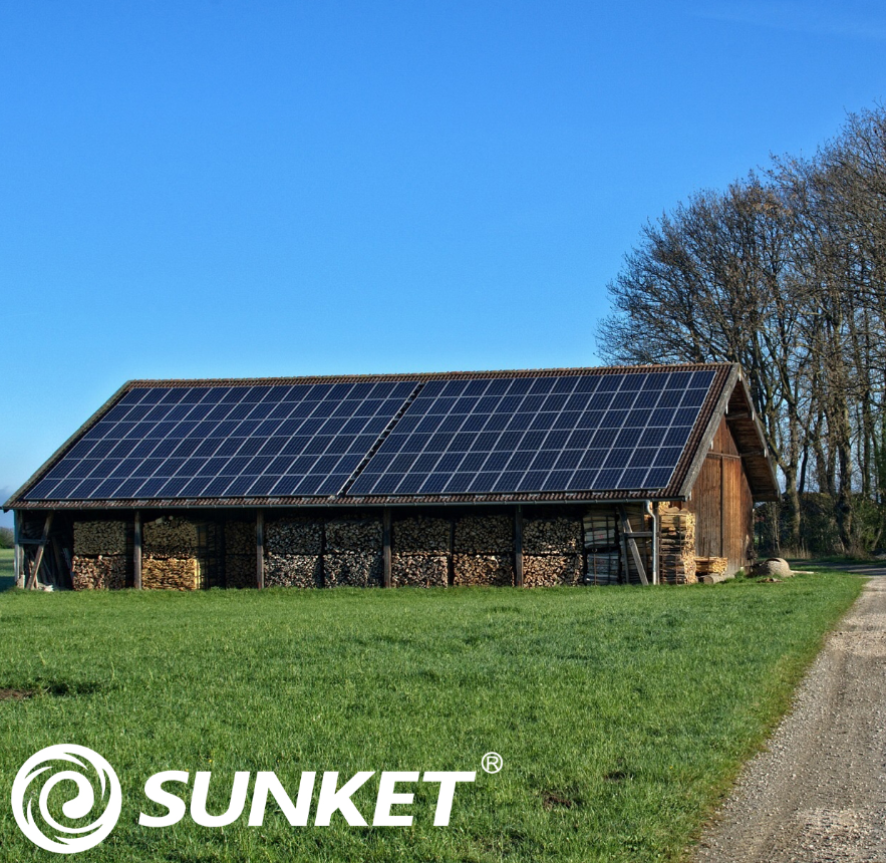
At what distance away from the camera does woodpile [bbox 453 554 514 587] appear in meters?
27.8

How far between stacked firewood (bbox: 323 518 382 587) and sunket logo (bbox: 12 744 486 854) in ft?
66.5

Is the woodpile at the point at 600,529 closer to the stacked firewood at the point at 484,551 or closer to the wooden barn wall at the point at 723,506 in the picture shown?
the stacked firewood at the point at 484,551

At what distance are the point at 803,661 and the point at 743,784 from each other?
5.82m

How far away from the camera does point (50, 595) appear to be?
2856 centimetres

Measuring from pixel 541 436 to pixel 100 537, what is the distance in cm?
1191

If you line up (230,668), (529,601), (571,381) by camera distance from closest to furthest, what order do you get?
1. (230,668)
2. (529,601)
3. (571,381)

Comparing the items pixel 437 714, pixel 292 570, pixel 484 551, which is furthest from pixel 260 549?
pixel 437 714

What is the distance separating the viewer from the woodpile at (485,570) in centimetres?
2775

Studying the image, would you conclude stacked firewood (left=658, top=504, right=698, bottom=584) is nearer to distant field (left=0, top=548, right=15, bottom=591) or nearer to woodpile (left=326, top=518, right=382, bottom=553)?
woodpile (left=326, top=518, right=382, bottom=553)

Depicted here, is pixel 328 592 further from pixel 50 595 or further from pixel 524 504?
pixel 50 595

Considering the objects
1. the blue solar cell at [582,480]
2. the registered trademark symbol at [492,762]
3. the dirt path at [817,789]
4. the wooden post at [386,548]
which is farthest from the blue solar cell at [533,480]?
the registered trademark symbol at [492,762]

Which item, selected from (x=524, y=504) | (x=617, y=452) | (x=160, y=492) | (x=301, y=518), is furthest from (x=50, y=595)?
(x=617, y=452)

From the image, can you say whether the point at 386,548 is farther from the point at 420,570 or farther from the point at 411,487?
the point at 411,487

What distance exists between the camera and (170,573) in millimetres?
29672
